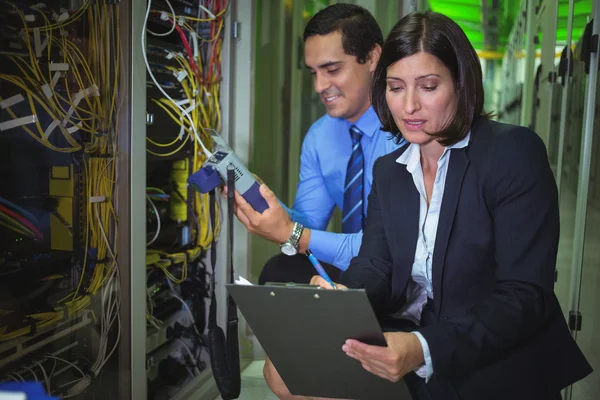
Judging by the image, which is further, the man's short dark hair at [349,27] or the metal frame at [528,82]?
the metal frame at [528,82]

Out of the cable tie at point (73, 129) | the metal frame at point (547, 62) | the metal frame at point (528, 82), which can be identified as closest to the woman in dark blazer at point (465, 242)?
the cable tie at point (73, 129)

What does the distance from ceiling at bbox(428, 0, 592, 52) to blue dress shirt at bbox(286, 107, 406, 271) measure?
0.68 metres

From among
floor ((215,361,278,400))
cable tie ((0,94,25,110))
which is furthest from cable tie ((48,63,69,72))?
floor ((215,361,278,400))

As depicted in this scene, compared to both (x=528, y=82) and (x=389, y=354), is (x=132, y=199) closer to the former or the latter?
(x=389, y=354)

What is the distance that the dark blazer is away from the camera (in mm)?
1222

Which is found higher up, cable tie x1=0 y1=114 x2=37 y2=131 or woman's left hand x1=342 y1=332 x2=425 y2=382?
cable tie x1=0 y1=114 x2=37 y2=131

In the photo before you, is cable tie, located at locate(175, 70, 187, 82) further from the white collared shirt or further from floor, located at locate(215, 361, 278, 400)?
floor, located at locate(215, 361, 278, 400)

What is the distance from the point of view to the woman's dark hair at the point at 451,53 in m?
1.31

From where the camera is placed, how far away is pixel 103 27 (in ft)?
5.76

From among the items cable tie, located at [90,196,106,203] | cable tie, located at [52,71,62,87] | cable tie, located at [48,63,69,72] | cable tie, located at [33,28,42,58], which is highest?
cable tie, located at [33,28,42,58]

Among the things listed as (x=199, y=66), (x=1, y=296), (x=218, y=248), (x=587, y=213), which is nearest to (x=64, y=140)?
(x=1, y=296)

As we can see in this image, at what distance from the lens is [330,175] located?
2.21 metres

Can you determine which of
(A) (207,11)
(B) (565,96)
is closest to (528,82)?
(B) (565,96)

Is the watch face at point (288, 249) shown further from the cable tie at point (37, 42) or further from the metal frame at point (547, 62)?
the metal frame at point (547, 62)
